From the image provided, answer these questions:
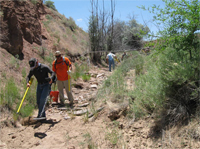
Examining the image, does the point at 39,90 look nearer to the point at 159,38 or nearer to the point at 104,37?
the point at 159,38

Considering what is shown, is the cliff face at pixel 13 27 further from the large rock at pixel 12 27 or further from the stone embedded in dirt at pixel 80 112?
the stone embedded in dirt at pixel 80 112

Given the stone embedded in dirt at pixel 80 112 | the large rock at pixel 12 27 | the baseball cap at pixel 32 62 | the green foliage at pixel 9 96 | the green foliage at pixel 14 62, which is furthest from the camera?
the large rock at pixel 12 27

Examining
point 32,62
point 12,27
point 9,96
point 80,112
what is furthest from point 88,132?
point 12,27

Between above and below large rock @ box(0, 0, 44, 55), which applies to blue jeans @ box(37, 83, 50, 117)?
below

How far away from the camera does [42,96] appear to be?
5.70 m

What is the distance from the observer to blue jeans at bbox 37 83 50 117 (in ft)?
18.5

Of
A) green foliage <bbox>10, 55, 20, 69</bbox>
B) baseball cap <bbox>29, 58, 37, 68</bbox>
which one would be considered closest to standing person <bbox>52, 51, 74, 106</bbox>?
baseball cap <bbox>29, 58, 37, 68</bbox>

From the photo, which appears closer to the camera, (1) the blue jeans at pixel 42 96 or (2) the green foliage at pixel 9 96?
(1) the blue jeans at pixel 42 96

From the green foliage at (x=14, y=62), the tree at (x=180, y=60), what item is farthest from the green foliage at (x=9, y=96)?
the tree at (x=180, y=60)

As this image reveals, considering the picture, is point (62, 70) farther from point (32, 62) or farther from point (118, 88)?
point (118, 88)

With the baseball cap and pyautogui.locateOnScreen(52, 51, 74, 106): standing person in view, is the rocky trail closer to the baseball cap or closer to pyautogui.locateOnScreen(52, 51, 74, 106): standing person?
pyautogui.locateOnScreen(52, 51, 74, 106): standing person

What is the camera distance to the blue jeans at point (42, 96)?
18.5ft

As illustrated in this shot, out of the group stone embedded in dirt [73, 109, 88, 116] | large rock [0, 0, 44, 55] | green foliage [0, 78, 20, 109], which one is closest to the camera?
green foliage [0, 78, 20, 109]

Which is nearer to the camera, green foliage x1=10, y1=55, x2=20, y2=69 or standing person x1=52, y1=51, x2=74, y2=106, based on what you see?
standing person x1=52, y1=51, x2=74, y2=106
